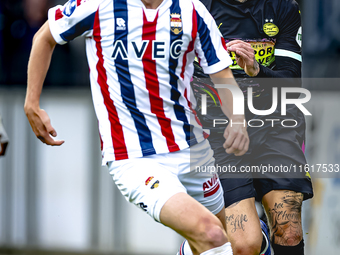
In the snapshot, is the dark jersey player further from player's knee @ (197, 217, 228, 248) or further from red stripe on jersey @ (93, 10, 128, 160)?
player's knee @ (197, 217, 228, 248)

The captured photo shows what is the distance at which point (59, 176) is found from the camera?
5.89 m

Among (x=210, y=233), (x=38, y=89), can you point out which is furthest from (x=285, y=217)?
(x=38, y=89)

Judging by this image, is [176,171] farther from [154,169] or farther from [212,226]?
[212,226]

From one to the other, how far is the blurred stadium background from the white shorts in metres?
2.61

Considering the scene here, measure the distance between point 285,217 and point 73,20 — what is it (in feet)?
6.02

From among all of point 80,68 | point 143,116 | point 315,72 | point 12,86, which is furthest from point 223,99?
point 12,86

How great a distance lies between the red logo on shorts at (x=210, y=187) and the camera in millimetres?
3062

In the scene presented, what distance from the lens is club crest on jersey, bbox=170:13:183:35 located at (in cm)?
290

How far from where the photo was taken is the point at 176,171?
2.87 metres

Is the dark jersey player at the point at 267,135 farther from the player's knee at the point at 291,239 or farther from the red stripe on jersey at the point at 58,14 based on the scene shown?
the red stripe on jersey at the point at 58,14

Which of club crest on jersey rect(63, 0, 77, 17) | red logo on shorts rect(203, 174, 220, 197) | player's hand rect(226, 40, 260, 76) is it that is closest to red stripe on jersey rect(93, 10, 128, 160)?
club crest on jersey rect(63, 0, 77, 17)

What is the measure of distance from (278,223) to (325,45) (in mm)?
2363

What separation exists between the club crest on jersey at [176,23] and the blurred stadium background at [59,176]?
3.04m

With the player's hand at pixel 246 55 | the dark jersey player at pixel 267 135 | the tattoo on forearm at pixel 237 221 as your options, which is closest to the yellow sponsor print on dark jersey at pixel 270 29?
the dark jersey player at pixel 267 135
